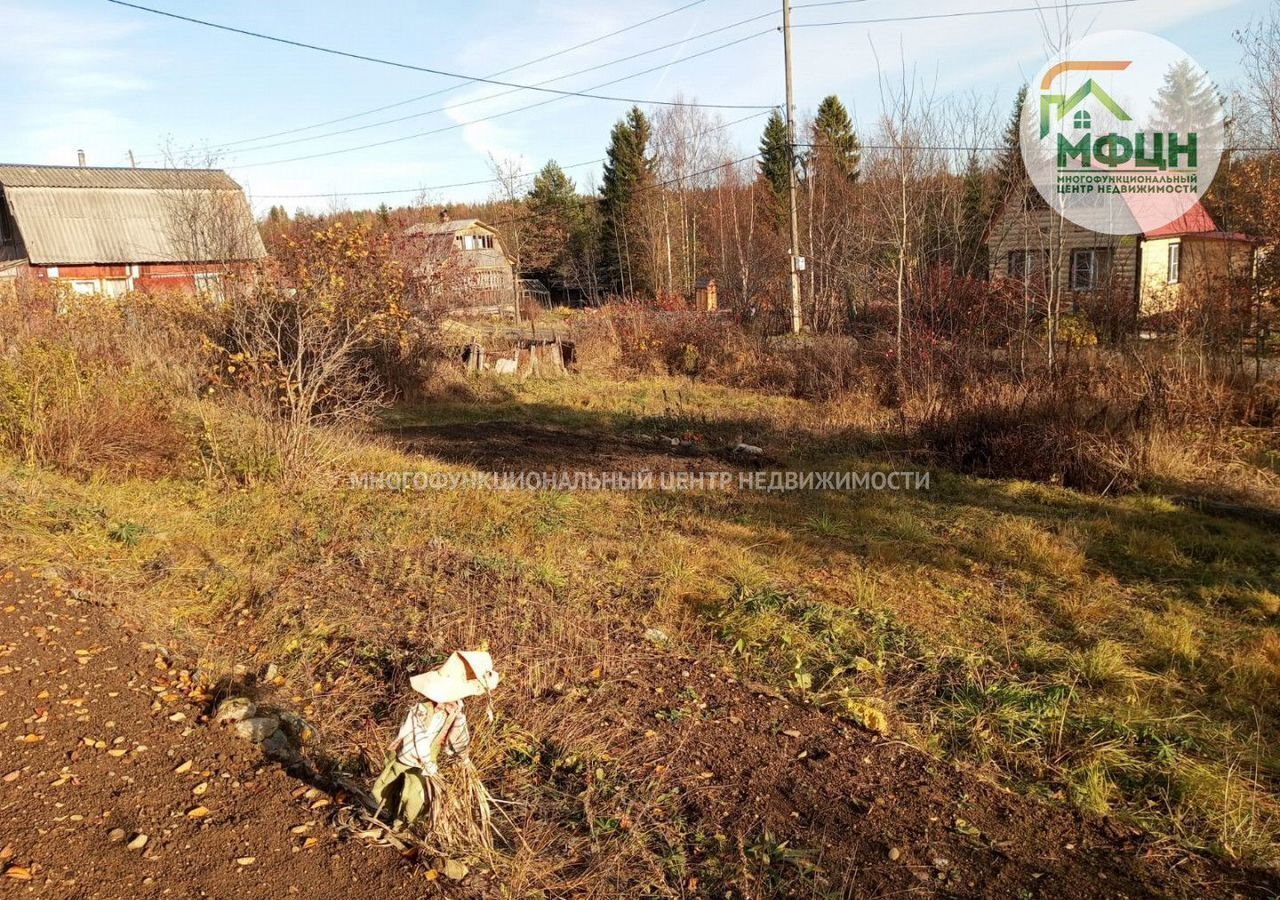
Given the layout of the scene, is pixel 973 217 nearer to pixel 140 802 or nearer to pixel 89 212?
pixel 140 802

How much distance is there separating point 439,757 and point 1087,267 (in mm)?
23679

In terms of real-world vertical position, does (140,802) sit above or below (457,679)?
below

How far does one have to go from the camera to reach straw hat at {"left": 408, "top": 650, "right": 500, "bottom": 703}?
7.84ft

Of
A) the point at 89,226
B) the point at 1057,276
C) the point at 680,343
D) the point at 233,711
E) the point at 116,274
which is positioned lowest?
the point at 233,711

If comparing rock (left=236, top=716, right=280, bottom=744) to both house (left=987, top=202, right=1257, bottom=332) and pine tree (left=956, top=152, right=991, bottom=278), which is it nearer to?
house (left=987, top=202, right=1257, bottom=332)

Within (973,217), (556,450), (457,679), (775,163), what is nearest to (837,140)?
(775,163)

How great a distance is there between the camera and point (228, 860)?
2.39m

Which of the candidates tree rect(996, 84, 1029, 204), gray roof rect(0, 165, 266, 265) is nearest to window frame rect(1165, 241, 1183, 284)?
tree rect(996, 84, 1029, 204)

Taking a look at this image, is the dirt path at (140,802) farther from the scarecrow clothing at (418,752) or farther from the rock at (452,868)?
the scarecrow clothing at (418,752)

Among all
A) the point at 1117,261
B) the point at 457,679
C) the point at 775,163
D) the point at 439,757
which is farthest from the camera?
the point at 775,163

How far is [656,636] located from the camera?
4.57 m

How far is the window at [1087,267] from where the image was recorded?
17.2 m

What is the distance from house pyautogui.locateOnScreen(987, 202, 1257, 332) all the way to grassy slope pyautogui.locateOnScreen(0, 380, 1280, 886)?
16.3 ft

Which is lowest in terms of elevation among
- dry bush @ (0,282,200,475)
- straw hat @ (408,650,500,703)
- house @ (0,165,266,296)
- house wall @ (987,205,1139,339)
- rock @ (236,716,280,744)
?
rock @ (236,716,280,744)
